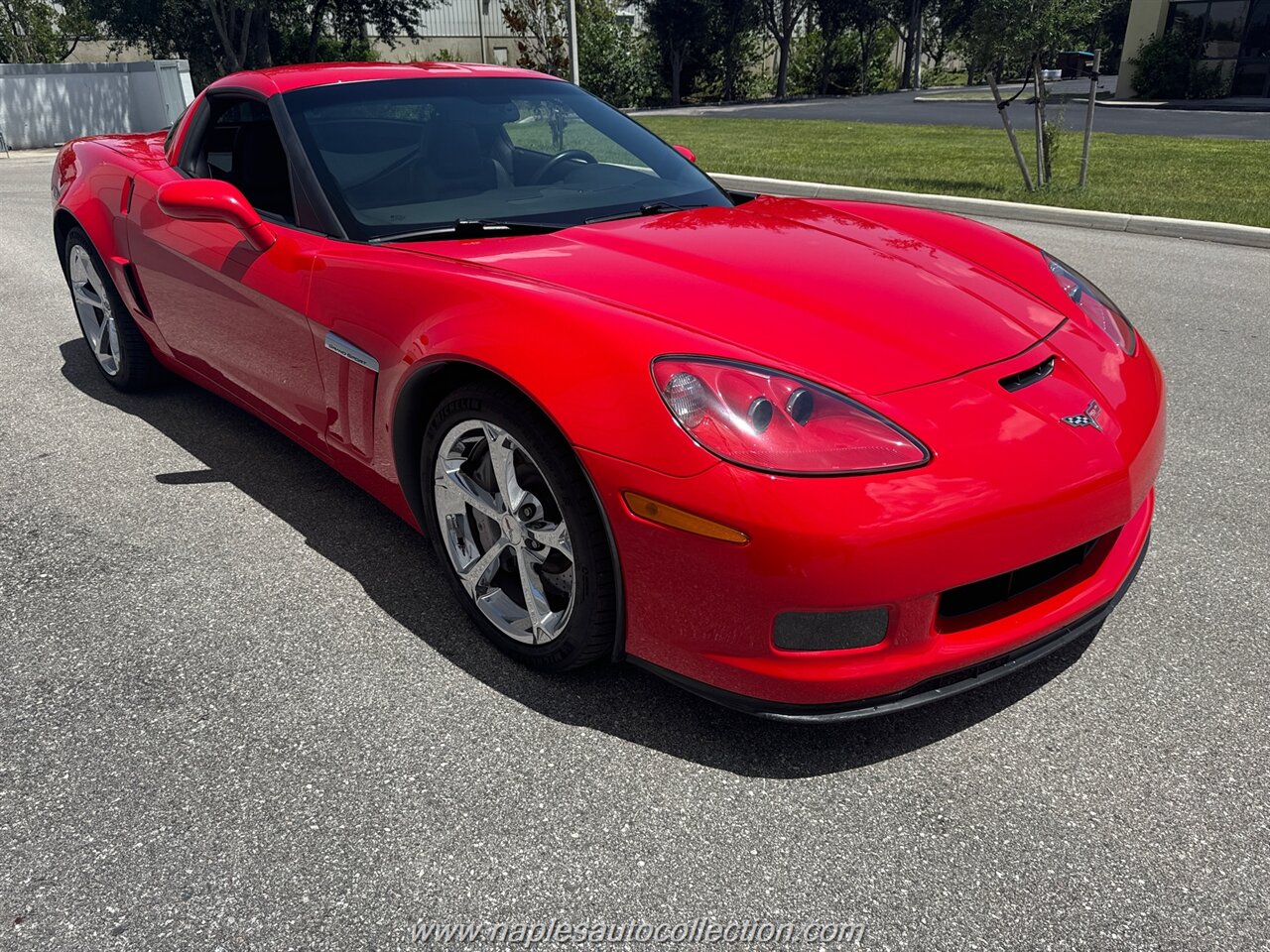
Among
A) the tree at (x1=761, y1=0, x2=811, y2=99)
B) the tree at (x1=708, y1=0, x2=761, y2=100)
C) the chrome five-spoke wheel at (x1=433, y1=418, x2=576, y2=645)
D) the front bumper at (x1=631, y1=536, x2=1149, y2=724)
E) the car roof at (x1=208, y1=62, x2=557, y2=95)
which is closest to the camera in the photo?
the front bumper at (x1=631, y1=536, x2=1149, y2=724)

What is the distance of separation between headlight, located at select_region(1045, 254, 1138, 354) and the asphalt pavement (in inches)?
545

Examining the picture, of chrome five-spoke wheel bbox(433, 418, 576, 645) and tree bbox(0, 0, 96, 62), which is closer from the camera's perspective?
chrome five-spoke wheel bbox(433, 418, 576, 645)

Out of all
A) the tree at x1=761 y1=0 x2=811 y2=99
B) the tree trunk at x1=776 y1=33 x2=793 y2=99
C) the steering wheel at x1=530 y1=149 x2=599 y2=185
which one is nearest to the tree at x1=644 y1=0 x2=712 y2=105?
the tree trunk at x1=776 y1=33 x2=793 y2=99

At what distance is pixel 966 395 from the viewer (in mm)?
2229

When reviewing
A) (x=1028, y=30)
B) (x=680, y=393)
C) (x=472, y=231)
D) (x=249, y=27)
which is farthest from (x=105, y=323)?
(x=249, y=27)

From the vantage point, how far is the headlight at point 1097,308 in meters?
2.77

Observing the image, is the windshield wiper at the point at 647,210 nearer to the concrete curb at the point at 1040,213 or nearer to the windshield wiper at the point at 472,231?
the windshield wiper at the point at 472,231

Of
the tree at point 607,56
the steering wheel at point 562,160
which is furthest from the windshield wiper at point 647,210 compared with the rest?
the tree at point 607,56

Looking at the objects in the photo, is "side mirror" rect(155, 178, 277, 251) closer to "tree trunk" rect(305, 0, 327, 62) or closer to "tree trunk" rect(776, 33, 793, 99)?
"tree trunk" rect(305, 0, 327, 62)

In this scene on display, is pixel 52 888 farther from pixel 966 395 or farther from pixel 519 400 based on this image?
pixel 966 395

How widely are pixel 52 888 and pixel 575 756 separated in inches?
40.9

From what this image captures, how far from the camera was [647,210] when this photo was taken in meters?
3.25

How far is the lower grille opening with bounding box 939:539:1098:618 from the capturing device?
2154mm

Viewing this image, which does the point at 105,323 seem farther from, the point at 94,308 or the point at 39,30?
the point at 39,30
